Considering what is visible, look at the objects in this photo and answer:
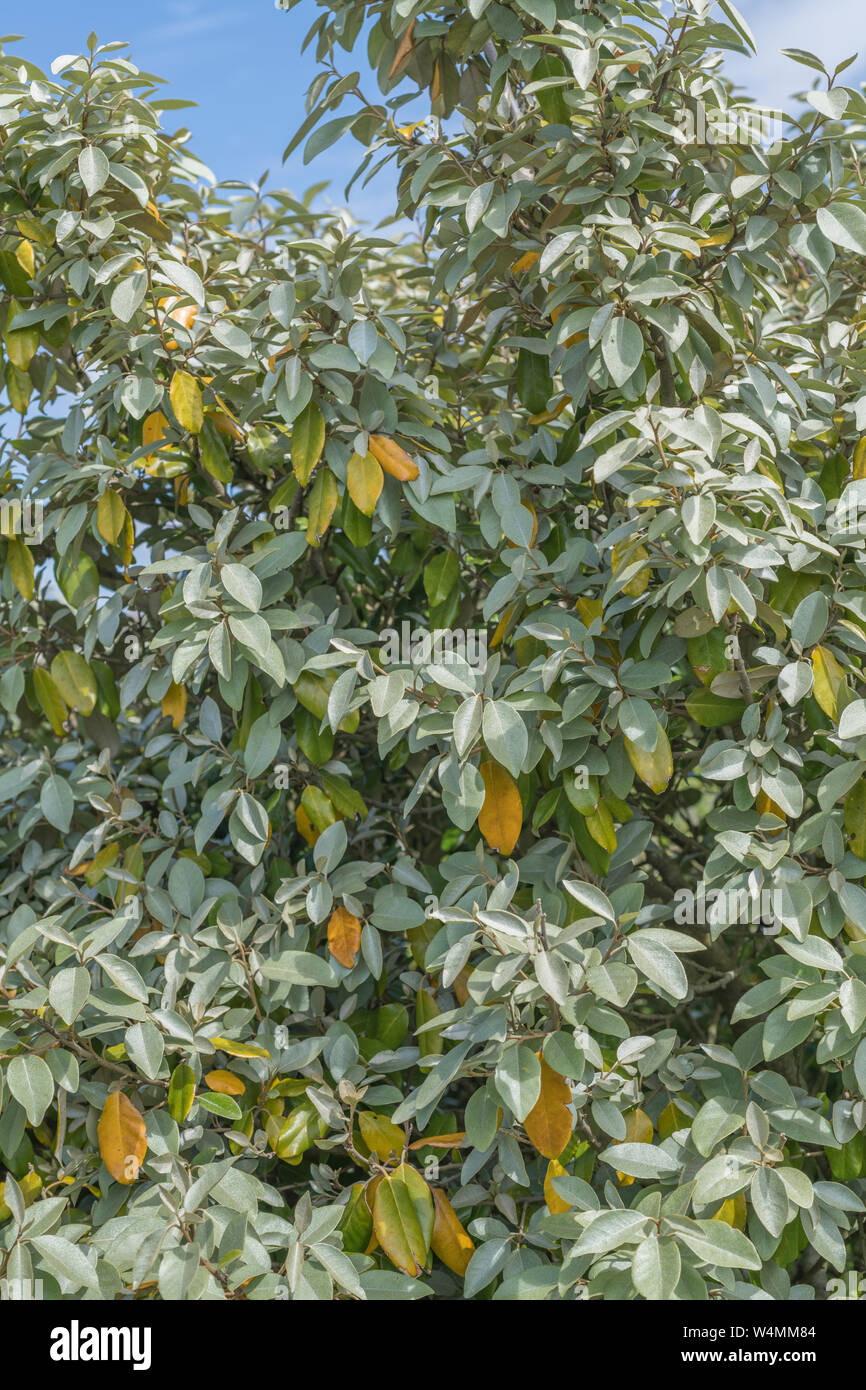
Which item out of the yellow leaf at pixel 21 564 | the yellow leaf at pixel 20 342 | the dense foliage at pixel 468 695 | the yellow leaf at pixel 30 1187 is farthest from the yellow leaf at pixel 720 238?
the yellow leaf at pixel 30 1187

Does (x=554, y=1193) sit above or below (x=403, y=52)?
below

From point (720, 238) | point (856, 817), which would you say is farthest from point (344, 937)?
point (720, 238)

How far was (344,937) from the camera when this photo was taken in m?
1.66

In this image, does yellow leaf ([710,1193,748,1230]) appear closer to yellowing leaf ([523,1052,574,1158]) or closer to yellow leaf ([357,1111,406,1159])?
yellowing leaf ([523,1052,574,1158])

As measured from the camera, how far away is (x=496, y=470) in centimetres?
173

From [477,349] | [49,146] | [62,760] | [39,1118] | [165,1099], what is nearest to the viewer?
[39,1118]

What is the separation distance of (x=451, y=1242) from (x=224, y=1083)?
40cm

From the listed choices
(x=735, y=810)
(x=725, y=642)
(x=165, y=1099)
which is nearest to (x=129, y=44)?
(x=725, y=642)

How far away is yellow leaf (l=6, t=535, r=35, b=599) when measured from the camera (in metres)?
1.96

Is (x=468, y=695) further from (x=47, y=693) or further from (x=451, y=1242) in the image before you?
(x=47, y=693)

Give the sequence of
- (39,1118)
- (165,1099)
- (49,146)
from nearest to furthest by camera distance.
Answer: (39,1118) < (165,1099) < (49,146)

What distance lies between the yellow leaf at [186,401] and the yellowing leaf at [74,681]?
51cm
